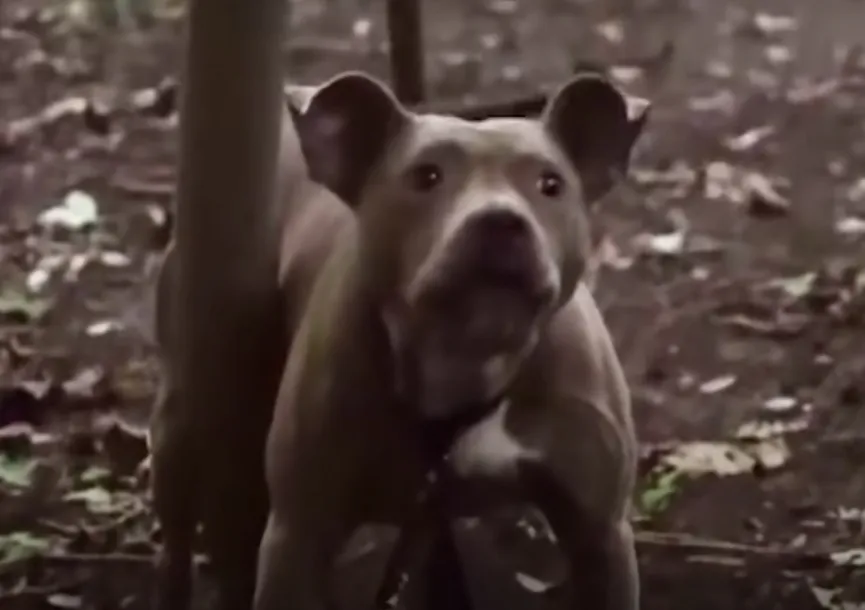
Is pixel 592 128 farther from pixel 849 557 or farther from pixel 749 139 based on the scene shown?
pixel 749 139

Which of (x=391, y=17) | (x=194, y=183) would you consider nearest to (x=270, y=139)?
(x=194, y=183)

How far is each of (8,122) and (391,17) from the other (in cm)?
177

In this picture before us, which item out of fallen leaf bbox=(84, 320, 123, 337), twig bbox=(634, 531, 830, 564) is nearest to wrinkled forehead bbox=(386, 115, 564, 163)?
twig bbox=(634, 531, 830, 564)

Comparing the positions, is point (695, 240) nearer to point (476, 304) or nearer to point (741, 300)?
point (741, 300)

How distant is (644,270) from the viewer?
265 centimetres

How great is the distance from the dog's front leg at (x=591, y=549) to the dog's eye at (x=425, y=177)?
25 centimetres

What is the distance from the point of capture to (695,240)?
9.06ft

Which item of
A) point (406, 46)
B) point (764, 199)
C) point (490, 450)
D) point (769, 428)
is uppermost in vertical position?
point (406, 46)

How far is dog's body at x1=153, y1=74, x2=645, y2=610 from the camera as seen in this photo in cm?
114

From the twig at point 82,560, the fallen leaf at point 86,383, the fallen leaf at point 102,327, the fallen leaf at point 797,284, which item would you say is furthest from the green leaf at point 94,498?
the fallen leaf at point 797,284

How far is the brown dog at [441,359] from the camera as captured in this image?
1.14 meters

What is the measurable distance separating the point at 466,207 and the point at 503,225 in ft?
0.13

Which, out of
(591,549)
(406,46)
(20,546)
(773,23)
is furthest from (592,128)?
(773,23)

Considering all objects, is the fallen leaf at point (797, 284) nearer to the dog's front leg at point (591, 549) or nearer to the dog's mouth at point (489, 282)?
the dog's front leg at point (591, 549)
